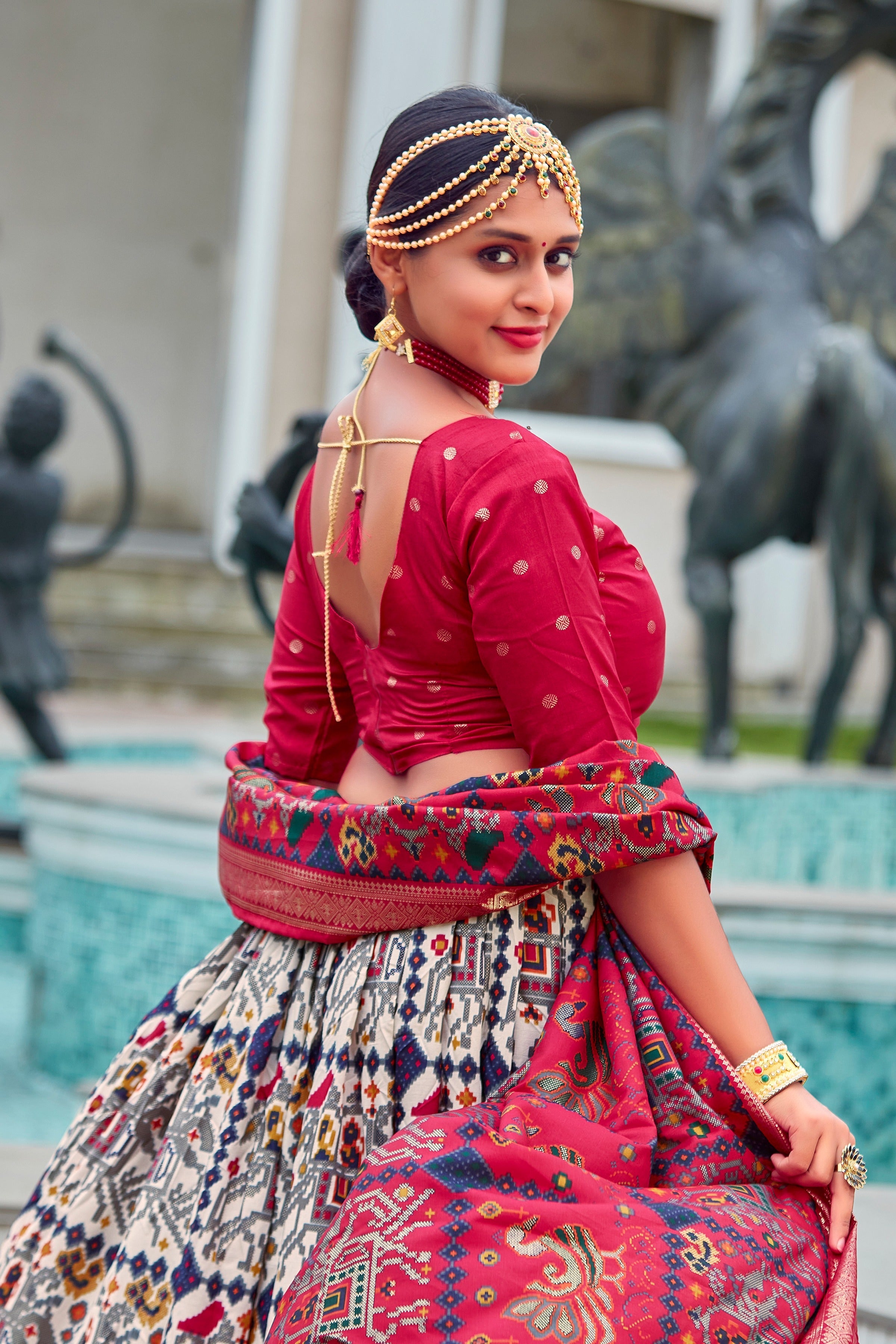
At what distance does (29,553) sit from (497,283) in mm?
3210

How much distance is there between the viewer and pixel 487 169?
103cm

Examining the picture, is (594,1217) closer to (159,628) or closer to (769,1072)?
(769,1072)

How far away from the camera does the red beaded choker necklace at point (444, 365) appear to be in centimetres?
110

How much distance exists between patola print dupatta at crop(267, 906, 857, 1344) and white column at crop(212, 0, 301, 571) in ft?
24.0

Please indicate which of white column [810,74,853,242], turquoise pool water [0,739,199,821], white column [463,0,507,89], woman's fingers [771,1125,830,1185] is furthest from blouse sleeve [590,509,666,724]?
white column [810,74,853,242]

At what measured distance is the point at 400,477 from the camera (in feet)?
3.47

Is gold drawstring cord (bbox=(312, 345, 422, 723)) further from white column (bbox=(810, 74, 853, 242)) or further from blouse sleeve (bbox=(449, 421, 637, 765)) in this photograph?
white column (bbox=(810, 74, 853, 242))

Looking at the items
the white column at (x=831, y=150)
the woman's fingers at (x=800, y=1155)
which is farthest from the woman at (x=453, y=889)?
the white column at (x=831, y=150)

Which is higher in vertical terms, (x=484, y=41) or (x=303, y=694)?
(x=484, y=41)

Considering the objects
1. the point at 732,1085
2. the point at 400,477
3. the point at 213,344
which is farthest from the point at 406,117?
the point at 213,344

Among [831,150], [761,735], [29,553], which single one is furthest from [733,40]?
[29,553]

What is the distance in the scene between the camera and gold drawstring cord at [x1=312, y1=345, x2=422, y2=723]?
3.59 feet

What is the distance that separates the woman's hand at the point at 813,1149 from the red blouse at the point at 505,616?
280mm

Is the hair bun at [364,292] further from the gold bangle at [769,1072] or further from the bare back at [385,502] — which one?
the gold bangle at [769,1072]
